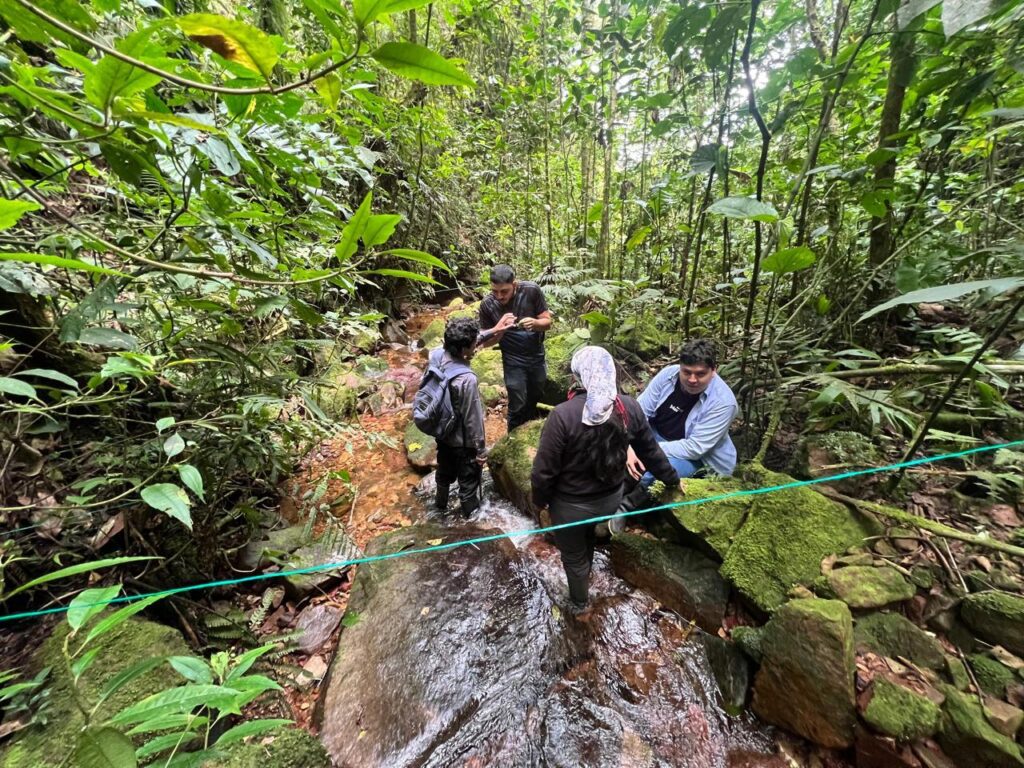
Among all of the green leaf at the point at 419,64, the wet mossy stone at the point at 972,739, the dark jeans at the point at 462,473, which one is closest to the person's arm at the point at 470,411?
the dark jeans at the point at 462,473

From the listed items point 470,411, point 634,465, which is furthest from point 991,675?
point 470,411

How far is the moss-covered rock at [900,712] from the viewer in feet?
5.74

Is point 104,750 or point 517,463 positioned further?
point 517,463

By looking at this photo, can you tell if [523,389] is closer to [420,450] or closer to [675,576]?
[420,450]

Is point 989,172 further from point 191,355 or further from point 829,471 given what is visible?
point 191,355

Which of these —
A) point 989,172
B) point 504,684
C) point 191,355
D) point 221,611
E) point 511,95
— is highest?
point 511,95

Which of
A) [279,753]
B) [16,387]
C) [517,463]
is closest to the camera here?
[16,387]

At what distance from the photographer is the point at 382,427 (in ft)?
17.5

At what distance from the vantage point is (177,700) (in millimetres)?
878

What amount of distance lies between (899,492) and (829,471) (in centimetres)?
38

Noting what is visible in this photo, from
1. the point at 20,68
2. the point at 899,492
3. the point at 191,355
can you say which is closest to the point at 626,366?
the point at 899,492

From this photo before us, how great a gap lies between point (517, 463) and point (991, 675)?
10.0 ft

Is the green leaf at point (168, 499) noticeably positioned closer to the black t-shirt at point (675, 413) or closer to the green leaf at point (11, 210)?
the green leaf at point (11, 210)

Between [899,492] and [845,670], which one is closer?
[845,670]
